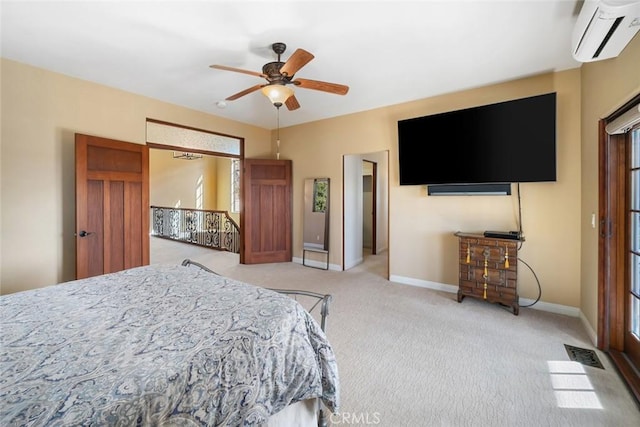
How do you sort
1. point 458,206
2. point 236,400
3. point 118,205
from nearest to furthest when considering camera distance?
point 236,400, point 118,205, point 458,206

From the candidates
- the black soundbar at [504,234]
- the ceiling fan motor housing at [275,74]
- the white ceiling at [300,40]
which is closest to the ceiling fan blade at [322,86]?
the ceiling fan motor housing at [275,74]

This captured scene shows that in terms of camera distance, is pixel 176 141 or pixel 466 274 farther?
pixel 176 141

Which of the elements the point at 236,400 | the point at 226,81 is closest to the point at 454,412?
the point at 236,400

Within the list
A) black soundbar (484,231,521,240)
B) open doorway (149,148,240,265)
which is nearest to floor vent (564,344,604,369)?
black soundbar (484,231,521,240)

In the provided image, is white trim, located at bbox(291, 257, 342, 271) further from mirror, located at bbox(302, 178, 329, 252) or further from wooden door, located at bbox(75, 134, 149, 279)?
wooden door, located at bbox(75, 134, 149, 279)

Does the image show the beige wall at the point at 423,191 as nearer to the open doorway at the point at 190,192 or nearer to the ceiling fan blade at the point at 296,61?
the ceiling fan blade at the point at 296,61

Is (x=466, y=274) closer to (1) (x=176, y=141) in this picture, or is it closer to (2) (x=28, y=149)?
(1) (x=176, y=141)

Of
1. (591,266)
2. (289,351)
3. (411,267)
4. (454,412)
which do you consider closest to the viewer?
(289,351)

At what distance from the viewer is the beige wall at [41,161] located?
286 centimetres

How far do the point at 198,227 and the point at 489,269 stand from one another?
776 centimetres

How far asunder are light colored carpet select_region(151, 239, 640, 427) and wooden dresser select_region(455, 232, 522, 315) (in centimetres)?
17

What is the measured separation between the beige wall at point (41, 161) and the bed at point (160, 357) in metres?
2.11

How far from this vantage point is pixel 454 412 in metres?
1.63

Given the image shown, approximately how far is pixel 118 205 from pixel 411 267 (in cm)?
416
